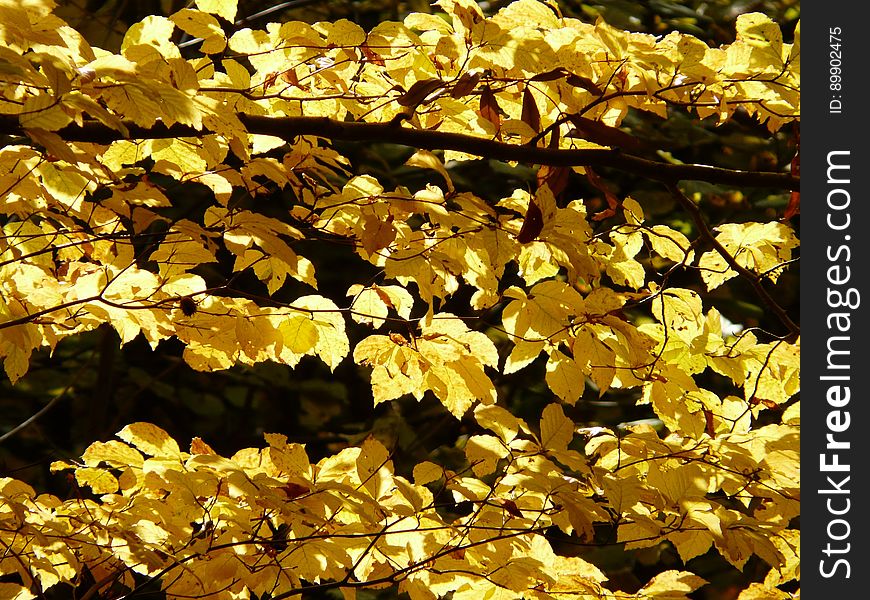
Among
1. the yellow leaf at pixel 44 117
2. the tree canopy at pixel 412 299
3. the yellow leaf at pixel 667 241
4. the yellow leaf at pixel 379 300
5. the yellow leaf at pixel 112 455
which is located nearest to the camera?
the yellow leaf at pixel 44 117

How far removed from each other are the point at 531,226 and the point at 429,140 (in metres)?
0.24

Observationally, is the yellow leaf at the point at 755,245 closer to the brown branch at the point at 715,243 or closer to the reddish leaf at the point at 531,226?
the brown branch at the point at 715,243

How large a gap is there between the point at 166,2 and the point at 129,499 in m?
2.19

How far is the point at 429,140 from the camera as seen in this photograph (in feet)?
4.76

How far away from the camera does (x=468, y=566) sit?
65.8 inches

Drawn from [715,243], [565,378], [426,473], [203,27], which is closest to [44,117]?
[203,27]

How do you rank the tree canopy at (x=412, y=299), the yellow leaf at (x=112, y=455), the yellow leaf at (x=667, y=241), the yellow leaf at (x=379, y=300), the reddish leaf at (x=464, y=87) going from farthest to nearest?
the yellow leaf at (x=667, y=241)
the yellow leaf at (x=379, y=300)
the yellow leaf at (x=112, y=455)
the tree canopy at (x=412, y=299)
the reddish leaf at (x=464, y=87)

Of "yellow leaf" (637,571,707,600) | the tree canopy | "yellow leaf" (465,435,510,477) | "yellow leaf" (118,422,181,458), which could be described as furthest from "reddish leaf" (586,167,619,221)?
"yellow leaf" (118,422,181,458)

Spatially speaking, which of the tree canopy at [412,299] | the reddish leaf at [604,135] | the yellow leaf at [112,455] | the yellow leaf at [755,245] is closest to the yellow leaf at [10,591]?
the tree canopy at [412,299]

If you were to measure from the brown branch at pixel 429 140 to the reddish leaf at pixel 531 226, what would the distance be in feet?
0.30

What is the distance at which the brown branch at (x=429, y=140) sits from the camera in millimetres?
1438

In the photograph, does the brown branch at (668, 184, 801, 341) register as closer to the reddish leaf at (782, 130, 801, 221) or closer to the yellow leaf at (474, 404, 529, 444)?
the reddish leaf at (782, 130, 801, 221)

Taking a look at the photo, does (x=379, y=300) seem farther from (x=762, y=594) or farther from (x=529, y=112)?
(x=762, y=594)

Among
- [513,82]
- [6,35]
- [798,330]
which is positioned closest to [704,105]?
[513,82]
